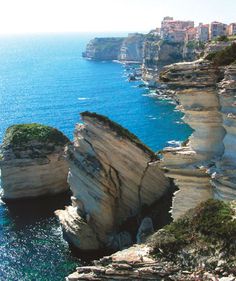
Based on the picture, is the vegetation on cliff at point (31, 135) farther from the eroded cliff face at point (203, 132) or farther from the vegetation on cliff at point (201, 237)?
the vegetation on cliff at point (201, 237)

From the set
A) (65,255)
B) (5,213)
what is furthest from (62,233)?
(5,213)

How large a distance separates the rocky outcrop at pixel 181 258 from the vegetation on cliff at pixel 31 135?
124 feet

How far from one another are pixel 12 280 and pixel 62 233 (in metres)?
9.36

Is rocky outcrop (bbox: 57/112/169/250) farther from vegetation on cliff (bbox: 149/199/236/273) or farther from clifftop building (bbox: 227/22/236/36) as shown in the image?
clifftop building (bbox: 227/22/236/36)

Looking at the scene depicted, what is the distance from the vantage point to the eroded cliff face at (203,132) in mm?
32125

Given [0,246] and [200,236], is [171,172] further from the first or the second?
[0,246]

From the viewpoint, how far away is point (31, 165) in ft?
194

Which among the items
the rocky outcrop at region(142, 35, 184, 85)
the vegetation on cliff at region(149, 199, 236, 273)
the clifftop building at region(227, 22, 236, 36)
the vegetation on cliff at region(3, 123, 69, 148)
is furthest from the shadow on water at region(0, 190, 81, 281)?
the clifftop building at region(227, 22, 236, 36)

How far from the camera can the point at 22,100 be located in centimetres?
→ 12950

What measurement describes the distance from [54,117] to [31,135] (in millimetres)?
47248

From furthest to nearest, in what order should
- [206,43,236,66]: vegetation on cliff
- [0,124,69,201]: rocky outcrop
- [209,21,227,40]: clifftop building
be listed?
[209,21,227,40]: clifftop building → [0,124,69,201]: rocky outcrop → [206,43,236,66]: vegetation on cliff

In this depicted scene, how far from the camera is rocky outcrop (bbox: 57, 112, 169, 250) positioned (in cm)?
4475

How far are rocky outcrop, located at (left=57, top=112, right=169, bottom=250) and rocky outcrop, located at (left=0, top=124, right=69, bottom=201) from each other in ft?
43.0

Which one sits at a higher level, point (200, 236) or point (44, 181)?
point (200, 236)
